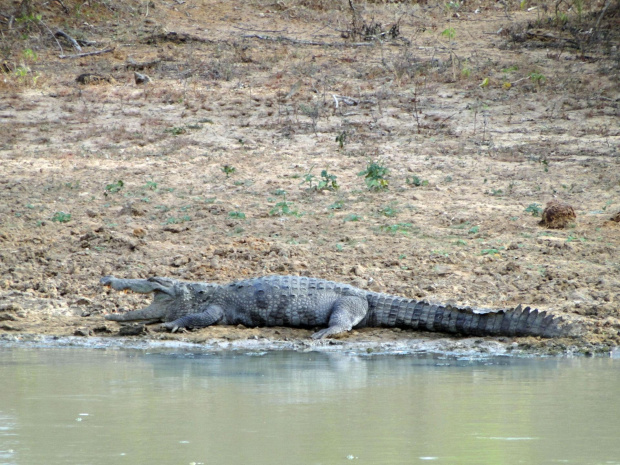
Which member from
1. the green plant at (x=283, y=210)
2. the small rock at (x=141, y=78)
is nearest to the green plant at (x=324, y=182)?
the green plant at (x=283, y=210)

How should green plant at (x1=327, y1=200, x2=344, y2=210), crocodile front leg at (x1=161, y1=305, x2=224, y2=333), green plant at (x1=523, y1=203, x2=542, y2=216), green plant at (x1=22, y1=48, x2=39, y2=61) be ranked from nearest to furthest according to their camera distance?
crocodile front leg at (x1=161, y1=305, x2=224, y2=333), green plant at (x1=523, y1=203, x2=542, y2=216), green plant at (x1=327, y1=200, x2=344, y2=210), green plant at (x1=22, y1=48, x2=39, y2=61)

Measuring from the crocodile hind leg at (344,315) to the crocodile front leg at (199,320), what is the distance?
865 millimetres

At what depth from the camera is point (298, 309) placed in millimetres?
7109

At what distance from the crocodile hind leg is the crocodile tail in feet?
0.36

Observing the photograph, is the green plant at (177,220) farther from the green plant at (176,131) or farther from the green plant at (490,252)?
the green plant at (490,252)

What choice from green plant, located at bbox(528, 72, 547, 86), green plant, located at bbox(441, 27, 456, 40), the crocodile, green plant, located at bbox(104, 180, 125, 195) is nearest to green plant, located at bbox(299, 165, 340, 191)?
green plant, located at bbox(104, 180, 125, 195)

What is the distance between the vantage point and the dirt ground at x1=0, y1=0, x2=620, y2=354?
314 inches

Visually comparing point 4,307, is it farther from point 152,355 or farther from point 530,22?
point 530,22

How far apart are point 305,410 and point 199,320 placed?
9.55 ft

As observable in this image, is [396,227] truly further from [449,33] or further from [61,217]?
[449,33]

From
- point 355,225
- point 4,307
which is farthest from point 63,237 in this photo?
point 355,225

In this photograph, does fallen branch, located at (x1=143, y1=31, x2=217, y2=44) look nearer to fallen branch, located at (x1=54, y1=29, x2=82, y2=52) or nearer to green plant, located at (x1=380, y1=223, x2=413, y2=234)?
fallen branch, located at (x1=54, y1=29, x2=82, y2=52)

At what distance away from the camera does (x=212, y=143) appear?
1192 centimetres

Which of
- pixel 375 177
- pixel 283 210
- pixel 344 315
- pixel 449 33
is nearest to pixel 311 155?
pixel 375 177
